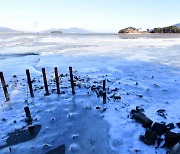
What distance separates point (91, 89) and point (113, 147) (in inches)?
280

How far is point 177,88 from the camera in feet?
Result: 49.2

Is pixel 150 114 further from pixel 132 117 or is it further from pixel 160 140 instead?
pixel 160 140

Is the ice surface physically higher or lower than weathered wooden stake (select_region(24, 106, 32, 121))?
lower

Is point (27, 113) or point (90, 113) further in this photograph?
point (90, 113)

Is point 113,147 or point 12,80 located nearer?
point 113,147

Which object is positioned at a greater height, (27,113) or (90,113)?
(27,113)

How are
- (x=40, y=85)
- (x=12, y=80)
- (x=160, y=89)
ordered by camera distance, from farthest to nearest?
(x=12, y=80), (x=40, y=85), (x=160, y=89)

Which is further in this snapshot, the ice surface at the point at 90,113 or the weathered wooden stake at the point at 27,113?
the weathered wooden stake at the point at 27,113

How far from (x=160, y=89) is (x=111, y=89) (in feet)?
12.4

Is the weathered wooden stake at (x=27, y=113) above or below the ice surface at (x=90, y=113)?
above

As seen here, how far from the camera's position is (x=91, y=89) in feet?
49.4

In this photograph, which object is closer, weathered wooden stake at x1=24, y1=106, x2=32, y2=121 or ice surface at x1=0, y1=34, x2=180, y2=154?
ice surface at x1=0, y1=34, x2=180, y2=154

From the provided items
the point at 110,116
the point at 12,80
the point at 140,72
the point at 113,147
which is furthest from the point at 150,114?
the point at 12,80

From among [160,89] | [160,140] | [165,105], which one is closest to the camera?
[160,140]
